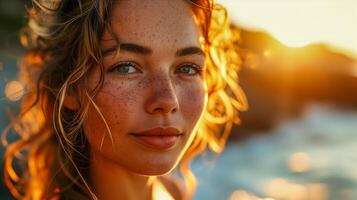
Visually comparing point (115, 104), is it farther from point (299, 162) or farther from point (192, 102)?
point (299, 162)

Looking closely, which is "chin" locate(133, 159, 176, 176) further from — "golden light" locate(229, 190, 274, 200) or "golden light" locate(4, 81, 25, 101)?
"golden light" locate(229, 190, 274, 200)

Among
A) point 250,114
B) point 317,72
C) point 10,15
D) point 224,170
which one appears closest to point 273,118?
point 250,114

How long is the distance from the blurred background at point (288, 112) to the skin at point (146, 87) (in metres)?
0.59

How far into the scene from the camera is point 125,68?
6.51 ft

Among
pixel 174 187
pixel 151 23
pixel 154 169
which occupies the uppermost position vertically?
pixel 151 23

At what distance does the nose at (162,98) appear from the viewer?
6.25 feet

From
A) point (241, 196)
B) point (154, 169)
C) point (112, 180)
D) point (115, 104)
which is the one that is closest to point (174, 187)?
point (112, 180)

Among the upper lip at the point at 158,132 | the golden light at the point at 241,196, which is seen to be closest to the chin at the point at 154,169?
the upper lip at the point at 158,132

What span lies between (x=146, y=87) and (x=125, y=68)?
0.10 meters

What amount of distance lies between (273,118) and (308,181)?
2.51m

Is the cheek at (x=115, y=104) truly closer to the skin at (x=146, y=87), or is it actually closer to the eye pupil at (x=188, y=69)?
the skin at (x=146, y=87)

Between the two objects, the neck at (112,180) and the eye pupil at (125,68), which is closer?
the eye pupil at (125,68)

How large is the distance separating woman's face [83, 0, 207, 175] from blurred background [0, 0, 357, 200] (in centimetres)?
59

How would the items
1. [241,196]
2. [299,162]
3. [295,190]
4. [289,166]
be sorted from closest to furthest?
[241,196] < [295,190] < [289,166] < [299,162]
